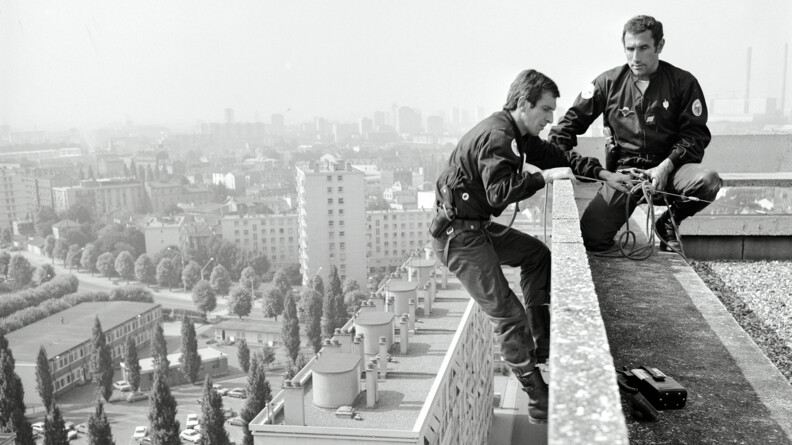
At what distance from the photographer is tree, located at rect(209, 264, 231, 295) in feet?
211

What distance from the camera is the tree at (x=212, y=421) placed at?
84.6 ft

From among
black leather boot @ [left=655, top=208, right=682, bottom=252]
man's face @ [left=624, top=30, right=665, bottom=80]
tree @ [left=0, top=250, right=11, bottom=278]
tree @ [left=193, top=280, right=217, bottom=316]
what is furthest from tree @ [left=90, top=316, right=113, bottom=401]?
man's face @ [left=624, top=30, right=665, bottom=80]

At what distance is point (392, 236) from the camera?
67.6m

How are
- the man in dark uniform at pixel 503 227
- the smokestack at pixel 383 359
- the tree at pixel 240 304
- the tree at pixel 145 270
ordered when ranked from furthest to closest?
the tree at pixel 145 270 → the tree at pixel 240 304 → the smokestack at pixel 383 359 → the man in dark uniform at pixel 503 227

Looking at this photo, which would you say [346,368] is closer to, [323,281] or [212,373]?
[212,373]

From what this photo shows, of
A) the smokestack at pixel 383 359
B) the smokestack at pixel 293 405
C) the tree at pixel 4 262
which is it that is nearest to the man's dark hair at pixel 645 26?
the smokestack at pixel 293 405

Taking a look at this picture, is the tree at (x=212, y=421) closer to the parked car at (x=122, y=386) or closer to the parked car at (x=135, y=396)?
the parked car at (x=135, y=396)

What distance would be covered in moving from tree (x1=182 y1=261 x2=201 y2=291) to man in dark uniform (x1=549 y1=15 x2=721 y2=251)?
66.1 m

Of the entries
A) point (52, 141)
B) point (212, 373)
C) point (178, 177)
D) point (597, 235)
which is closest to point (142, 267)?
point (212, 373)

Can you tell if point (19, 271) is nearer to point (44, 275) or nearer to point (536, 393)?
point (44, 275)

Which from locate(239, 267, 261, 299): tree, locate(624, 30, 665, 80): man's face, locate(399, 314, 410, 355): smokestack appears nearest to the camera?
locate(624, 30, 665, 80): man's face

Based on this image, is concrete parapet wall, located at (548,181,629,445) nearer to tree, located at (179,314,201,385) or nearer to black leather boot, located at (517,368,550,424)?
black leather boot, located at (517,368,550,424)

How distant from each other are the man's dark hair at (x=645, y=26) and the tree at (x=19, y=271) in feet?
244

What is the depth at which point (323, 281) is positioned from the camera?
5906 cm
